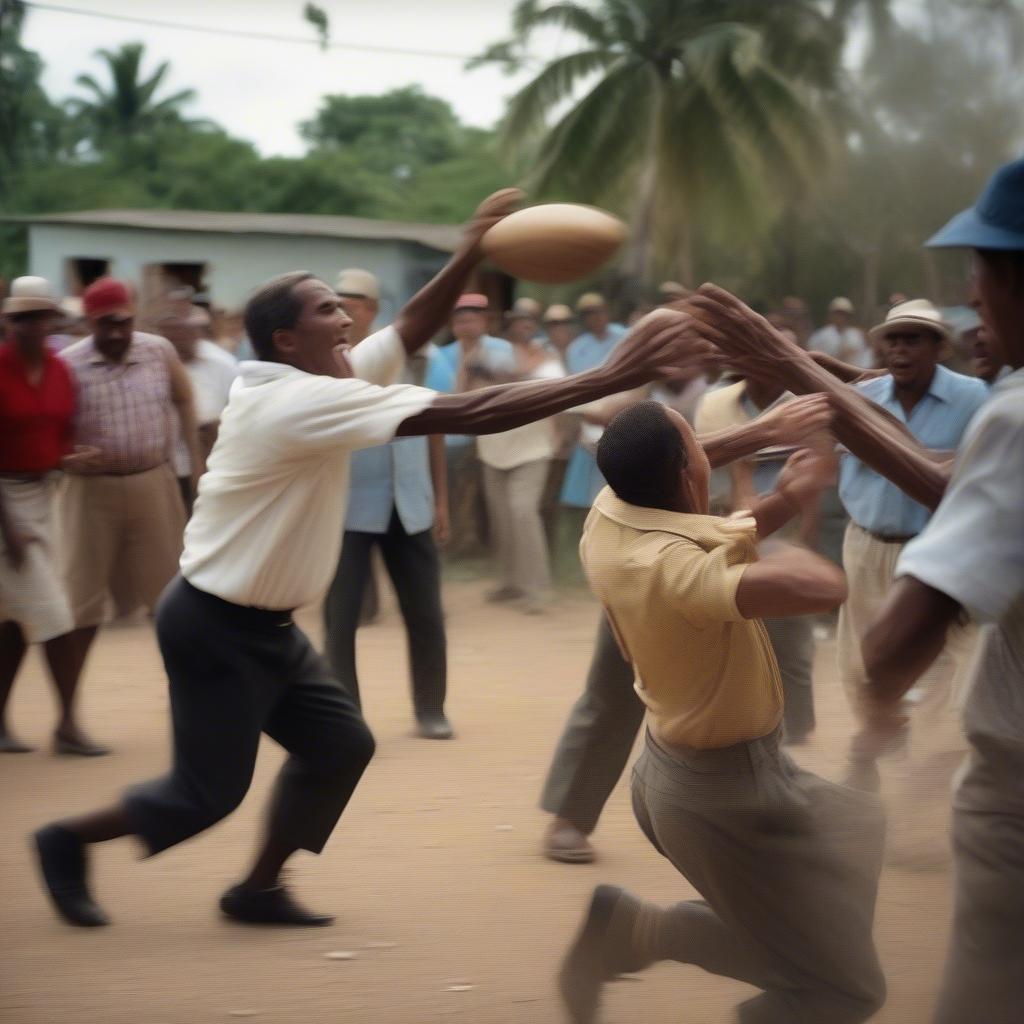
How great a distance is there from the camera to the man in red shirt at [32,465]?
692 centimetres

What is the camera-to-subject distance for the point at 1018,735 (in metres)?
2.81

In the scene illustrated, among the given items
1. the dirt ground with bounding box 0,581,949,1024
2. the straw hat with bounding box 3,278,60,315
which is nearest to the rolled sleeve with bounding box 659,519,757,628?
the dirt ground with bounding box 0,581,949,1024

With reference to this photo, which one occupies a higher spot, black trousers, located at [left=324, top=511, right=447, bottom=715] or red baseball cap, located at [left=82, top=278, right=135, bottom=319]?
red baseball cap, located at [left=82, top=278, right=135, bottom=319]

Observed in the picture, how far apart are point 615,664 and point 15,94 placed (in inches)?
1468

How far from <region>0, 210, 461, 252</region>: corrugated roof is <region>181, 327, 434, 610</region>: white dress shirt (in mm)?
15101

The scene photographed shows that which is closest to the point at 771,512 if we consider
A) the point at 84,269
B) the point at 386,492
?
the point at 386,492

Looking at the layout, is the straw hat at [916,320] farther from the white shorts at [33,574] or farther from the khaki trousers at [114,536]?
the white shorts at [33,574]

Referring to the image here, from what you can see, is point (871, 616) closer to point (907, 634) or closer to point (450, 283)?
point (450, 283)

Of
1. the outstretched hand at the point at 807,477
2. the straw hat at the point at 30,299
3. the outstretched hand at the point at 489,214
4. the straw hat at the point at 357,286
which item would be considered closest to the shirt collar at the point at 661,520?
the outstretched hand at the point at 807,477

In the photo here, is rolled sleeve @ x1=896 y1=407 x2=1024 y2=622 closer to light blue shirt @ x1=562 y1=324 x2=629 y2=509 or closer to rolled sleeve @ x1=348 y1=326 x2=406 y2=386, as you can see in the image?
rolled sleeve @ x1=348 y1=326 x2=406 y2=386

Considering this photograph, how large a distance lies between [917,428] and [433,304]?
6.98 ft

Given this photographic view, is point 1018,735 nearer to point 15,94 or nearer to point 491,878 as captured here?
point 491,878

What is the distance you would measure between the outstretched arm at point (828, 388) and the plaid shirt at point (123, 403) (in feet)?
13.2

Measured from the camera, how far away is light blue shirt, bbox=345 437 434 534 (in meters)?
7.38
